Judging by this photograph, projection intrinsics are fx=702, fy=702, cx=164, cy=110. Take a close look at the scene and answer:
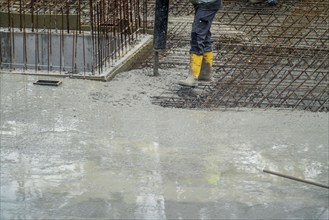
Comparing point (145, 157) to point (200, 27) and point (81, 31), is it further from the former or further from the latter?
point (81, 31)

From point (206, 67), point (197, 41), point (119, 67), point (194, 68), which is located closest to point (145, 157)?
point (194, 68)

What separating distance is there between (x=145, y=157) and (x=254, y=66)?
3.19 m

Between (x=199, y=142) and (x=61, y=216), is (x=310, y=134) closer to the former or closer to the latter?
(x=199, y=142)

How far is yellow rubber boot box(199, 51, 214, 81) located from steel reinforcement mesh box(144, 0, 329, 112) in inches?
5.5

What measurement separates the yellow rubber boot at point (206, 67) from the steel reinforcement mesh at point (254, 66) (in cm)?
14

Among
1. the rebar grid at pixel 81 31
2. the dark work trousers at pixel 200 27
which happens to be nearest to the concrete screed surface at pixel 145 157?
the dark work trousers at pixel 200 27

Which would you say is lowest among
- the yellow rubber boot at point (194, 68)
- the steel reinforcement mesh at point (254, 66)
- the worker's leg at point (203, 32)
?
the steel reinforcement mesh at point (254, 66)

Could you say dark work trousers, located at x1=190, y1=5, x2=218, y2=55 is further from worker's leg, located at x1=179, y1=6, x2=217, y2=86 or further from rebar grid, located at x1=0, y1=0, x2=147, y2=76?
rebar grid, located at x1=0, y1=0, x2=147, y2=76

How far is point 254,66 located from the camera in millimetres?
8750

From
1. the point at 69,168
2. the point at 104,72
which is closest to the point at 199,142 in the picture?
the point at 69,168

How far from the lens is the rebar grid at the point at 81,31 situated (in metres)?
9.02

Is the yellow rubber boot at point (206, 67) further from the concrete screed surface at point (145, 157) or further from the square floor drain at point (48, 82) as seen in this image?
the square floor drain at point (48, 82)

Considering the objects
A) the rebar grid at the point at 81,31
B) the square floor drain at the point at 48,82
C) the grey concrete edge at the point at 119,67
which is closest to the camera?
the square floor drain at the point at 48,82

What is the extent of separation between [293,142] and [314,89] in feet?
6.06
